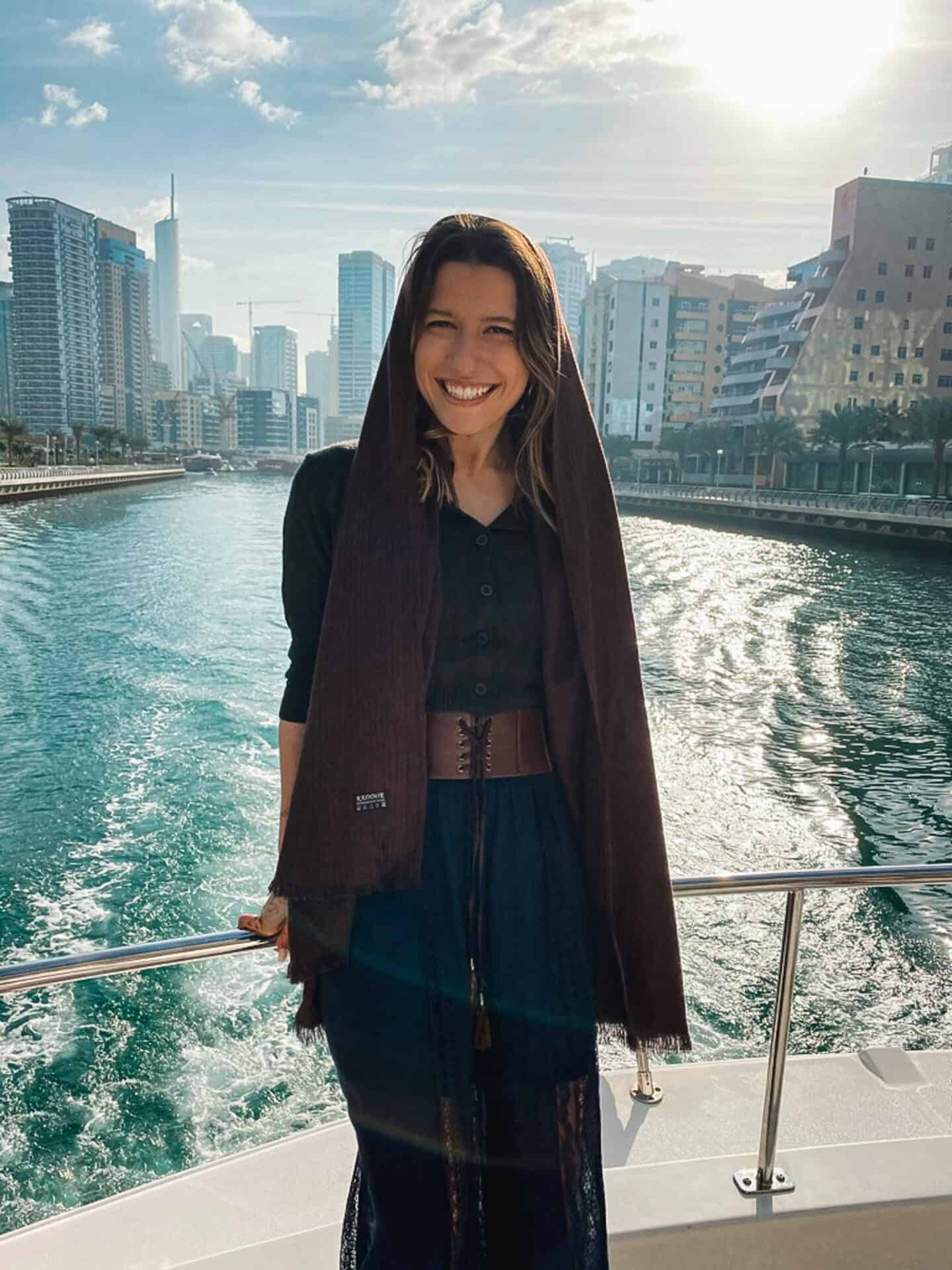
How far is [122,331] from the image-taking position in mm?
92938

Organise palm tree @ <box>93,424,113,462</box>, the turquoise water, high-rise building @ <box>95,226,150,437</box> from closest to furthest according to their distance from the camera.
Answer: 1. the turquoise water
2. palm tree @ <box>93,424,113,462</box>
3. high-rise building @ <box>95,226,150,437</box>

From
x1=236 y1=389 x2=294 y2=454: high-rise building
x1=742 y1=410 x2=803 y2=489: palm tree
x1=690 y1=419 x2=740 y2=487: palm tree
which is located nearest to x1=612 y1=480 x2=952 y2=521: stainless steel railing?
x1=742 y1=410 x2=803 y2=489: palm tree

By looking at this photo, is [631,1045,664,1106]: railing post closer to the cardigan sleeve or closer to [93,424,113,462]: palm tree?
the cardigan sleeve

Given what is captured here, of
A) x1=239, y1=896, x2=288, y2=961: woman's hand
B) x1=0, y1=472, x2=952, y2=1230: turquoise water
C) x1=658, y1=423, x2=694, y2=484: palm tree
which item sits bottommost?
x1=0, y1=472, x2=952, y2=1230: turquoise water

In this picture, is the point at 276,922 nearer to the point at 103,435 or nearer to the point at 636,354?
the point at 636,354

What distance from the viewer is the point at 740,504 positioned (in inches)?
1378

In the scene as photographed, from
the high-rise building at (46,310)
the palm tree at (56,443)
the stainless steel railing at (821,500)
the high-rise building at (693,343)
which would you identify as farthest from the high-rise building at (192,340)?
the stainless steel railing at (821,500)

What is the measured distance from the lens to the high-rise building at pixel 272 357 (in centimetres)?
15875

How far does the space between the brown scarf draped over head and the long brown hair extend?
0.04 feet

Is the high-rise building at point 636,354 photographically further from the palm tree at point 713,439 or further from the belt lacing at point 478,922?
the belt lacing at point 478,922

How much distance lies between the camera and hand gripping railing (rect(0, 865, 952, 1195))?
0.91 meters

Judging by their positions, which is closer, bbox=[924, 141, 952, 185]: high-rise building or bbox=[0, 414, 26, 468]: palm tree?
bbox=[0, 414, 26, 468]: palm tree

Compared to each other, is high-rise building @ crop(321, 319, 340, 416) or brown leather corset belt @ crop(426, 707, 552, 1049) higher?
high-rise building @ crop(321, 319, 340, 416)

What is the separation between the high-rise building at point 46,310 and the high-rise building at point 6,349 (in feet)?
8.90
